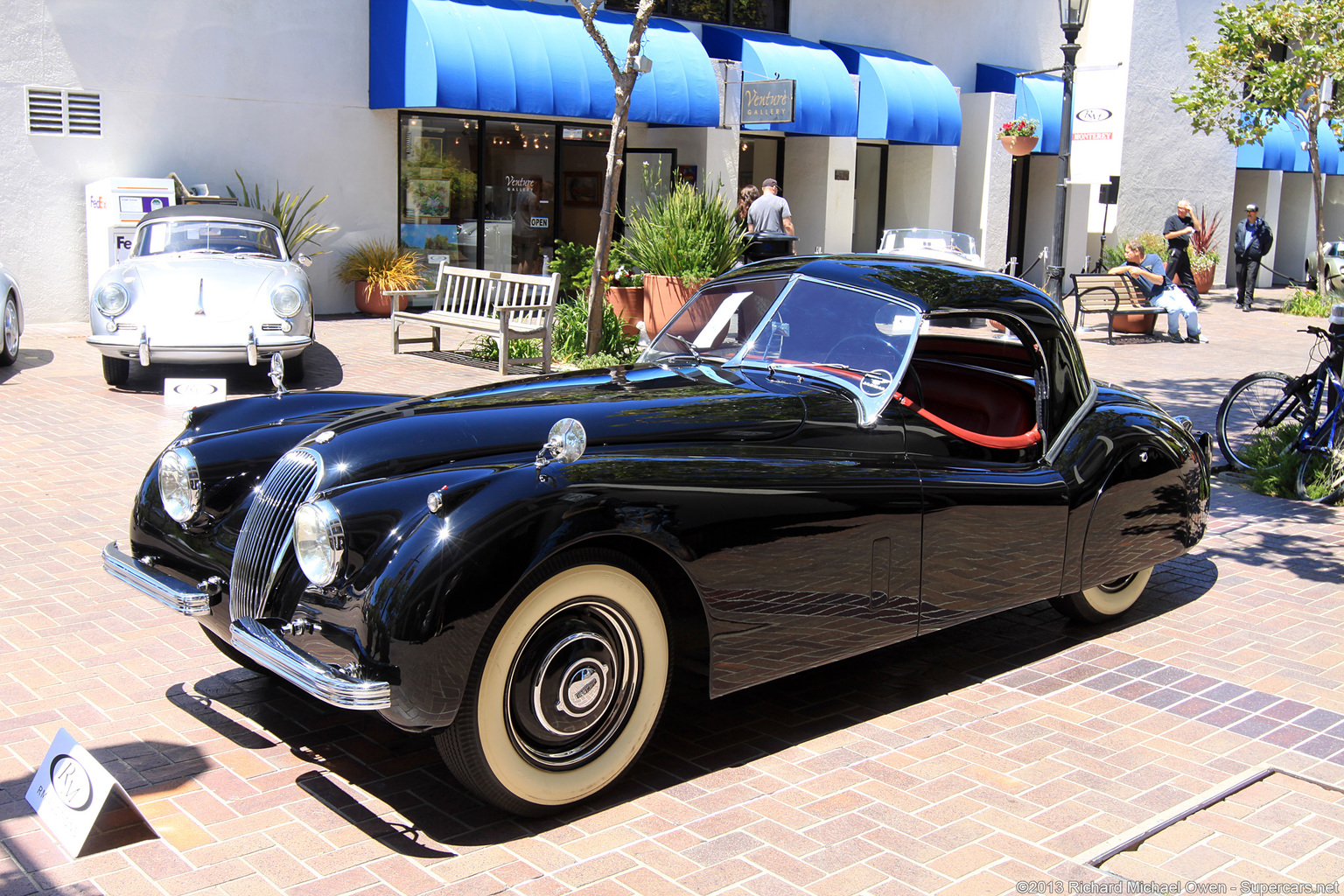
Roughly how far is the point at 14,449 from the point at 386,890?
620 centimetres

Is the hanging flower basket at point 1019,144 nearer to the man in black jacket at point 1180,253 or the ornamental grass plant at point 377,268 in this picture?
the man in black jacket at point 1180,253

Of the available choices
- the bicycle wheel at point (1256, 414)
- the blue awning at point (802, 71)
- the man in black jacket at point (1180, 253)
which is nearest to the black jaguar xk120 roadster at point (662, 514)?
the bicycle wheel at point (1256, 414)

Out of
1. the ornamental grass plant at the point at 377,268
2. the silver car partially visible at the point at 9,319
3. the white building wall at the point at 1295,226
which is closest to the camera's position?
the silver car partially visible at the point at 9,319

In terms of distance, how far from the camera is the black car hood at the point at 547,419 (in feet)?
12.0

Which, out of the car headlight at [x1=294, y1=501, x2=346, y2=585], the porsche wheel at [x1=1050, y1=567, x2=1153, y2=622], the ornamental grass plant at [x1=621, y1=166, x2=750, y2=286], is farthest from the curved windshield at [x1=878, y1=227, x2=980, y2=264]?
the car headlight at [x1=294, y1=501, x2=346, y2=585]

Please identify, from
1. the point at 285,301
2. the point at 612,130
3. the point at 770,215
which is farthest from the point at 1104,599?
the point at 770,215

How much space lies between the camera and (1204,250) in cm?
2602

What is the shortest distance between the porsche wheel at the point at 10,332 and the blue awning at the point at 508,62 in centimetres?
608

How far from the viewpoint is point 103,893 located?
9.95 ft

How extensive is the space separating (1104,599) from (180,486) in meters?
4.10

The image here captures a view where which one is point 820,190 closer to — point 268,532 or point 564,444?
point 564,444

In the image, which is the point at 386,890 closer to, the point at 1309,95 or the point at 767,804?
the point at 767,804

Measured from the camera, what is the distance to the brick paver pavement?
325 cm

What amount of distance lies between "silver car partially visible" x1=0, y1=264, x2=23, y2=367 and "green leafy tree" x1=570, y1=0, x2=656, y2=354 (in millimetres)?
5536
